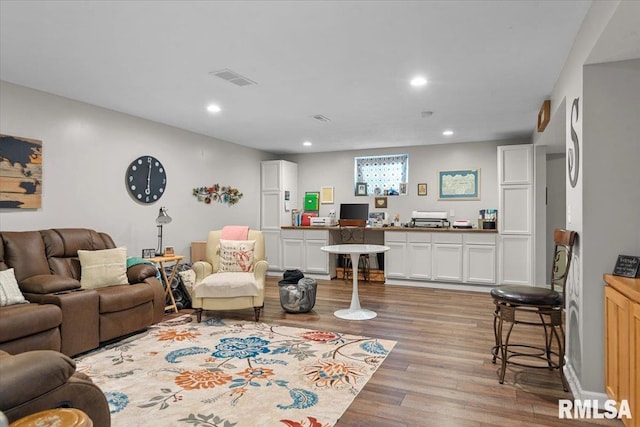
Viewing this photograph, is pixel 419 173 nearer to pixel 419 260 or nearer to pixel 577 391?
pixel 419 260

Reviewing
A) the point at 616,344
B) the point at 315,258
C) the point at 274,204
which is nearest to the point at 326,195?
the point at 274,204

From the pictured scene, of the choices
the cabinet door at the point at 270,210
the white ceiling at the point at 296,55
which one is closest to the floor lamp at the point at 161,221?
the white ceiling at the point at 296,55

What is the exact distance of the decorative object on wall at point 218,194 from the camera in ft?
19.2

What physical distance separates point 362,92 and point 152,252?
3.19 metres

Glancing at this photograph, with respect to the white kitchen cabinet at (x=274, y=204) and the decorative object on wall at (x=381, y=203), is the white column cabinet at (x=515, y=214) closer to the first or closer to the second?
the decorative object on wall at (x=381, y=203)

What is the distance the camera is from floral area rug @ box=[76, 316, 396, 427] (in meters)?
2.28

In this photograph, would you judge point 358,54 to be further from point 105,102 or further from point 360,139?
point 360,139

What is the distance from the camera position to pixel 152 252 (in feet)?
15.6

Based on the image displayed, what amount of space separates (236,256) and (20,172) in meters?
2.29

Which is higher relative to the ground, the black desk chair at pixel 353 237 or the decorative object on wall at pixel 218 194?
the decorative object on wall at pixel 218 194

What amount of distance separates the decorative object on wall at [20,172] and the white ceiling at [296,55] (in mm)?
591

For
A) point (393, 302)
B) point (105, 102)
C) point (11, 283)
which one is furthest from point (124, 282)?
point (393, 302)

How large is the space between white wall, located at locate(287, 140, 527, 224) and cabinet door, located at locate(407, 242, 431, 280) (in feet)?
2.79

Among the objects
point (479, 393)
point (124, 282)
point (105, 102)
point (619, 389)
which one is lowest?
point (479, 393)
